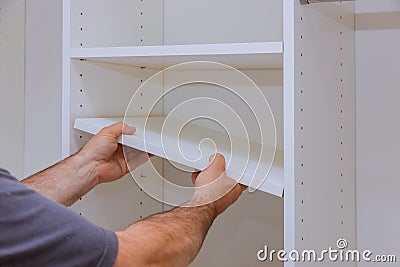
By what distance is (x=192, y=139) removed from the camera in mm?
1139

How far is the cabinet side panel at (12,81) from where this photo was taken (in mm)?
1690

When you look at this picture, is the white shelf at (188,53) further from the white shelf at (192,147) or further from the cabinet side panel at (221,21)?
the cabinet side panel at (221,21)

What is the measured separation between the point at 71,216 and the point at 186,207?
0.34m

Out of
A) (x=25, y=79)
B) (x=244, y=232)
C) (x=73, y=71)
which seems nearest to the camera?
(x=73, y=71)

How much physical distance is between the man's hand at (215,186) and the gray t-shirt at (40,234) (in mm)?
345

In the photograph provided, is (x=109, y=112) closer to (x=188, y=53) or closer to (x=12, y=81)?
(x=188, y=53)

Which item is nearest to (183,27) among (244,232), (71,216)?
(244,232)

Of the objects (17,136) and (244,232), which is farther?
(17,136)

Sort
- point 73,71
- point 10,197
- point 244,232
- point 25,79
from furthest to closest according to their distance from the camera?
1. point 25,79
2. point 244,232
3. point 73,71
4. point 10,197
